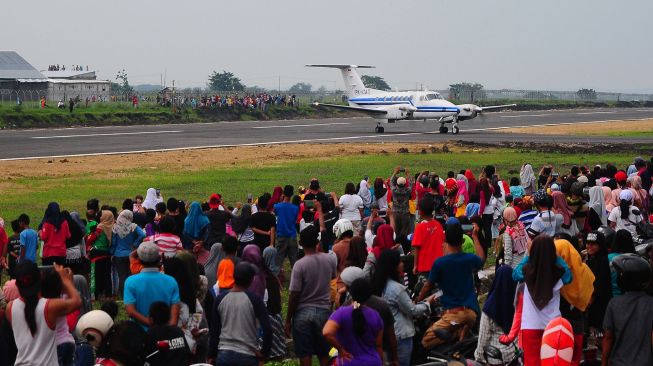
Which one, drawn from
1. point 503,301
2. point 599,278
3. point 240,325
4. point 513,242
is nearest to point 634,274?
point 503,301

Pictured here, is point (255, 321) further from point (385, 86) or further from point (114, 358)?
point (385, 86)

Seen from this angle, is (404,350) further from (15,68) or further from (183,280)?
(15,68)

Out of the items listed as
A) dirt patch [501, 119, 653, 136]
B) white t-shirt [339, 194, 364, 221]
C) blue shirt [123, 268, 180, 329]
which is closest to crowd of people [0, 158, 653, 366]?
blue shirt [123, 268, 180, 329]

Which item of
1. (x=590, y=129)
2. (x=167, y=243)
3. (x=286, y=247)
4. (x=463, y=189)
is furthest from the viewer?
(x=590, y=129)

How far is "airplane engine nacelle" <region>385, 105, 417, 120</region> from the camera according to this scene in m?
63.0

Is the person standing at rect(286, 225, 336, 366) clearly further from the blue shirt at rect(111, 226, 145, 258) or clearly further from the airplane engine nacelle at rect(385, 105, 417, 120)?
the airplane engine nacelle at rect(385, 105, 417, 120)

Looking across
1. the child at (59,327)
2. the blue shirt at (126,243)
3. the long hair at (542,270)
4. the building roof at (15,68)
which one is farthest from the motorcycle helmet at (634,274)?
the building roof at (15,68)

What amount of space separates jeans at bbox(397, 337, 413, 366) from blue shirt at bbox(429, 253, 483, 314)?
837mm

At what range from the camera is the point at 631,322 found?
7348 millimetres

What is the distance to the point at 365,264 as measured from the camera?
32.8 ft

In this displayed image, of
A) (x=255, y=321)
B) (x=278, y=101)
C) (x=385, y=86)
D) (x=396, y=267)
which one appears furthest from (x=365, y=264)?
(x=385, y=86)

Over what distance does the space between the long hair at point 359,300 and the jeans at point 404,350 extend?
1150 mm

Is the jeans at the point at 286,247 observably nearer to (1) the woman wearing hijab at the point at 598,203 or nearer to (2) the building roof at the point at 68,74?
Result: (1) the woman wearing hijab at the point at 598,203

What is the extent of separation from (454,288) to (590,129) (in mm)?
60382
